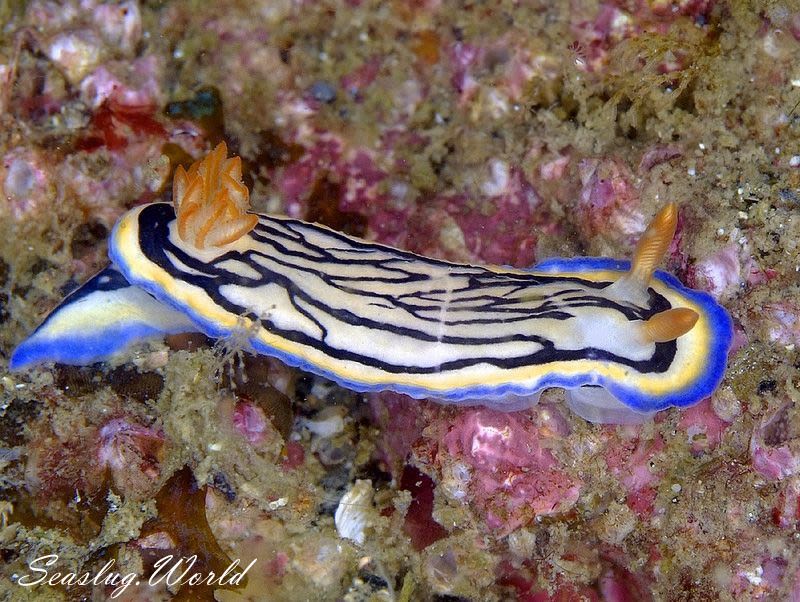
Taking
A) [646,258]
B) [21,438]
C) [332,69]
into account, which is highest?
[332,69]

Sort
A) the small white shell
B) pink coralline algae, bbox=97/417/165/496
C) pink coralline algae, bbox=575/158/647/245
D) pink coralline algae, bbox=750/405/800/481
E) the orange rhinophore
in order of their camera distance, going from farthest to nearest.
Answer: the small white shell → pink coralline algae, bbox=575/158/647/245 → pink coralline algae, bbox=97/417/165/496 → the orange rhinophore → pink coralline algae, bbox=750/405/800/481

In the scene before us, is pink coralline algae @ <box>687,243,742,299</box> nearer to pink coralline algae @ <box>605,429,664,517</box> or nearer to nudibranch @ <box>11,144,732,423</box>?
nudibranch @ <box>11,144,732,423</box>

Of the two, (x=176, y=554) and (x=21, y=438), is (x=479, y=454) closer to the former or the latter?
(x=176, y=554)

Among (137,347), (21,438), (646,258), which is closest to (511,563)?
(646,258)

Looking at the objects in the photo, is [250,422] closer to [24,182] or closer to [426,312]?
[426,312]

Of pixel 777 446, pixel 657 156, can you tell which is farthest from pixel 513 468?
pixel 657 156

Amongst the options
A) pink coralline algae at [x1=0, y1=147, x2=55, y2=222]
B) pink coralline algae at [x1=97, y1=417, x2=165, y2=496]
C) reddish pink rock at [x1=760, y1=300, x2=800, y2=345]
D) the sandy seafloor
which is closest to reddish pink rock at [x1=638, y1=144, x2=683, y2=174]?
the sandy seafloor
